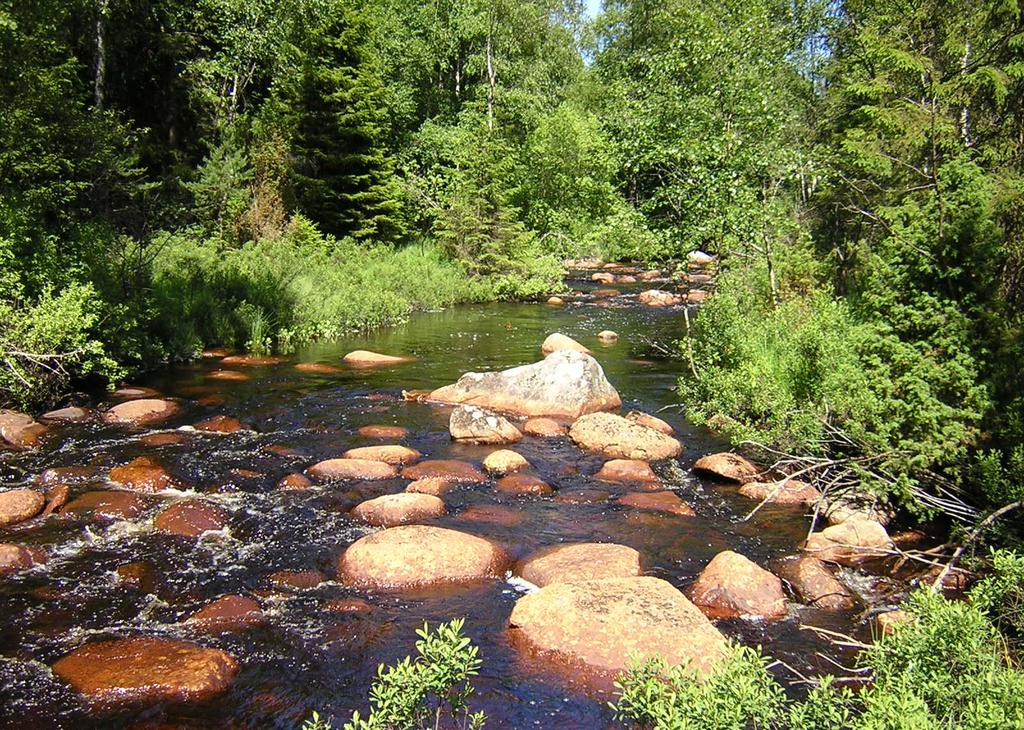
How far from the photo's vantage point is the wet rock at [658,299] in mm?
23641

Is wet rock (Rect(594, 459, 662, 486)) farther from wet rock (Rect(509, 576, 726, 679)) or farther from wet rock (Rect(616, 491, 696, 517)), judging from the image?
wet rock (Rect(509, 576, 726, 679))

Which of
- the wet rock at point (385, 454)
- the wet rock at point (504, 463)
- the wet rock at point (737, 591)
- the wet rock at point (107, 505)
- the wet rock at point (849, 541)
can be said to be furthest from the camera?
the wet rock at point (385, 454)

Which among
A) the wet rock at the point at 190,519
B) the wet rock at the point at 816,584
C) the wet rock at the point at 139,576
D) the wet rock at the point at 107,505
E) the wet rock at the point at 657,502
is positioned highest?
the wet rock at the point at 107,505

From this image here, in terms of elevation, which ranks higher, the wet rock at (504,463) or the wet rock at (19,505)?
the wet rock at (19,505)

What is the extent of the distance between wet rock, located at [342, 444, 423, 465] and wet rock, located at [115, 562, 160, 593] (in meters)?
3.12

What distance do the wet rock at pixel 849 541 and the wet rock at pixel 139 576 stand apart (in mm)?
5807

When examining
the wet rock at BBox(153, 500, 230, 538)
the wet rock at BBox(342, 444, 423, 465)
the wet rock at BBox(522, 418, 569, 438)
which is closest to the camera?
the wet rock at BBox(153, 500, 230, 538)

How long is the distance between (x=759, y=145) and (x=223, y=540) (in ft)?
33.0

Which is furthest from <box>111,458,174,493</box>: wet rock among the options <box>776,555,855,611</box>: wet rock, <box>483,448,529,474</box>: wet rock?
<box>776,555,855,611</box>: wet rock

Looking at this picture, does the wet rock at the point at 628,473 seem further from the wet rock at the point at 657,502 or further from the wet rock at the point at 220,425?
the wet rock at the point at 220,425

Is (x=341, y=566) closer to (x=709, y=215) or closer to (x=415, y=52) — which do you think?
(x=709, y=215)

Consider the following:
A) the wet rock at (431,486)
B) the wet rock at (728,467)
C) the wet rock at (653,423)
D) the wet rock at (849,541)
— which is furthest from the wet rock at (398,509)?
the wet rock at (653,423)

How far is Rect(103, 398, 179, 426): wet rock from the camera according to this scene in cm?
1059

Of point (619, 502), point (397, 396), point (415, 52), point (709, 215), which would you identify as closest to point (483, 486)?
point (619, 502)
